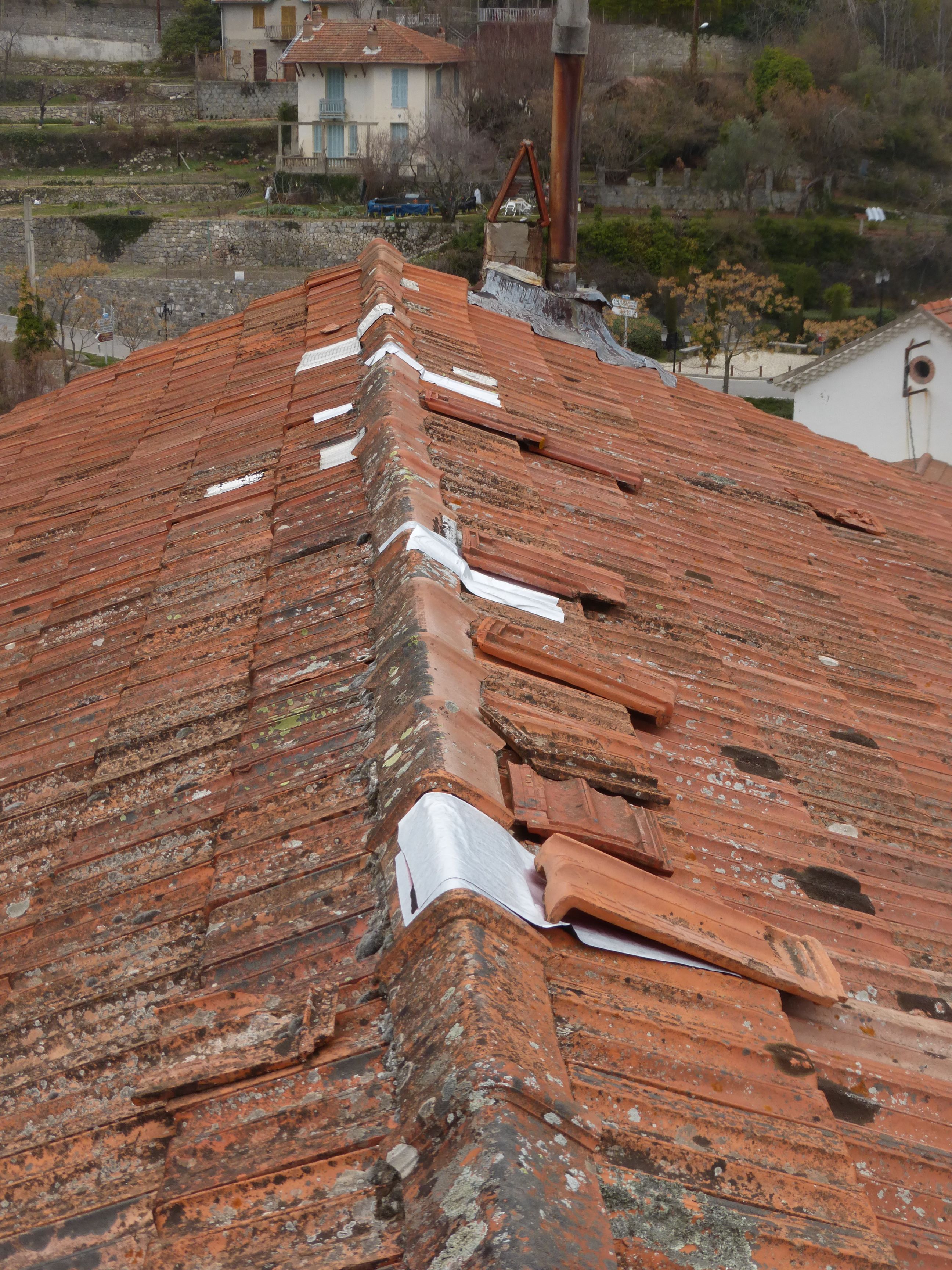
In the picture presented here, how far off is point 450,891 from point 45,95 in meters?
53.9

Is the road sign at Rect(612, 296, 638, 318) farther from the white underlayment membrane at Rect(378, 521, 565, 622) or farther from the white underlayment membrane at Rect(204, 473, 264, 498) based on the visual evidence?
the white underlayment membrane at Rect(378, 521, 565, 622)

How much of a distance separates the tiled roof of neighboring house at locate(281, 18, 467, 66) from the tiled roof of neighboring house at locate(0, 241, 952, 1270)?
41.2 m

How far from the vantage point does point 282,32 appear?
5209 cm

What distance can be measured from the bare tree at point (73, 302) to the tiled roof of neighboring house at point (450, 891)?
29071mm

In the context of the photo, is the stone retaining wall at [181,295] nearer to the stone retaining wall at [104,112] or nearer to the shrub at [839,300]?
the shrub at [839,300]

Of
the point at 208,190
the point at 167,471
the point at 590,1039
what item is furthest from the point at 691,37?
the point at 590,1039

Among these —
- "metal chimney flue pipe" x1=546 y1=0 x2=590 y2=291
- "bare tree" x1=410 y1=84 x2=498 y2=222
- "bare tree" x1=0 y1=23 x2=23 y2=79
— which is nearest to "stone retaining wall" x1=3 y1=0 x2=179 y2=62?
"bare tree" x1=0 y1=23 x2=23 y2=79

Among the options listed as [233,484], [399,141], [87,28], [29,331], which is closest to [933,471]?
[233,484]

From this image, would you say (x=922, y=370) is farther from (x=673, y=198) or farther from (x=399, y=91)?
(x=399, y=91)

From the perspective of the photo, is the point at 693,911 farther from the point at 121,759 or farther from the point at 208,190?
the point at 208,190

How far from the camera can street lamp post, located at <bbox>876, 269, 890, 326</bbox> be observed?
34.7 meters

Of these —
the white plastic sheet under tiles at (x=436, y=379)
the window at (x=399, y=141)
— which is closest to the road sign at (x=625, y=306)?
the white plastic sheet under tiles at (x=436, y=379)

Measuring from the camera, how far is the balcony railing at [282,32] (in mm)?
51969

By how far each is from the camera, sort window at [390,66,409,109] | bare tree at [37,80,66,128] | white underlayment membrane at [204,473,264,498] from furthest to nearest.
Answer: bare tree at [37,80,66,128]
window at [390,66,409,109]
white underlayment membrane at [204,473,264,498]
